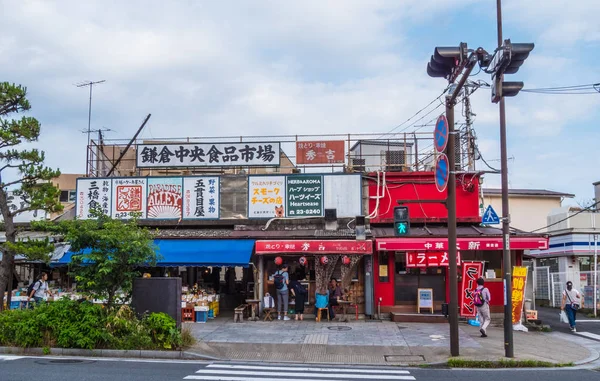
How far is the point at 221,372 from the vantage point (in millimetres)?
11430

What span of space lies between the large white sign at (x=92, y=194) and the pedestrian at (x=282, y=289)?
298 inches

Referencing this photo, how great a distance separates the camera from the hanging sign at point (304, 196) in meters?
20.8

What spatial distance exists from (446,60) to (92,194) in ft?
50.4

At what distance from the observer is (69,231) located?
13.9 meters

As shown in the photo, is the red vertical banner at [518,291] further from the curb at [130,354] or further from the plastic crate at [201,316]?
the plastic crate at [201,316]

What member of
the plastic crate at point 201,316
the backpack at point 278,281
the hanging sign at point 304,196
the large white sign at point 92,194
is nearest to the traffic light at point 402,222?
the backpack at point 278,281

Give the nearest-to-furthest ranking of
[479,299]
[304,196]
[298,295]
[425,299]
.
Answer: [479,299]
[298,295]
[425,299]
[304,196]

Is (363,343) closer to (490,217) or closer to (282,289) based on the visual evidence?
(282,289)

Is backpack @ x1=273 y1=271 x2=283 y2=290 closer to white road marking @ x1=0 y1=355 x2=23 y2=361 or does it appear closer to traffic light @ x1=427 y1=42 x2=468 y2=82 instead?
white road marking @ x1=0 y1=355 x2=23 y2=361

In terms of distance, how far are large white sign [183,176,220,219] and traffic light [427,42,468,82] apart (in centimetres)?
1087

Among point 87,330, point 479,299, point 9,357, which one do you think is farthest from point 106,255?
point 479,299

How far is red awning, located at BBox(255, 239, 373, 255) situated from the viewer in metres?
18.9

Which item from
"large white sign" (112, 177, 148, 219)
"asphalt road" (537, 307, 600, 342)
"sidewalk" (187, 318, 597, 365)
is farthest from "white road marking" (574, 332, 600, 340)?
"large white sign" (112, 177, 148, 219)

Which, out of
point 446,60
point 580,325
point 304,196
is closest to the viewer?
point 446,60
